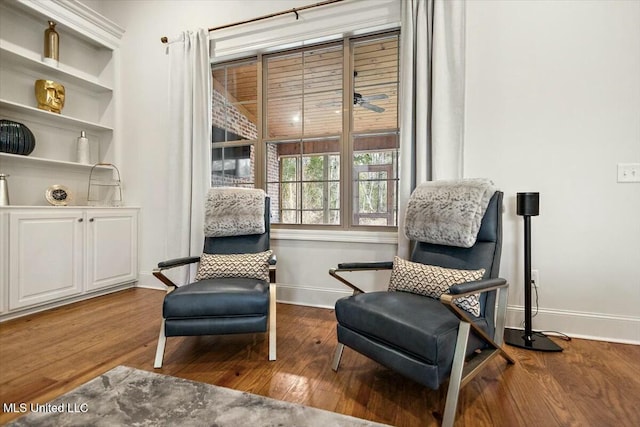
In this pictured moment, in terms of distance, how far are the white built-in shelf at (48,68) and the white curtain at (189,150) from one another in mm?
995

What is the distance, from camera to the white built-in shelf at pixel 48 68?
2.68 m

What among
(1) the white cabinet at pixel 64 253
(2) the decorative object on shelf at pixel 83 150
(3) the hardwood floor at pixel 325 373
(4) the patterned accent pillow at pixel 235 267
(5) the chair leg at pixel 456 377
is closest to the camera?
(5) the chair leg at pixel 456 377

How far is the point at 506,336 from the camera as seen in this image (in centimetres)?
212

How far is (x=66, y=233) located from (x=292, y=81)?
8.11ft

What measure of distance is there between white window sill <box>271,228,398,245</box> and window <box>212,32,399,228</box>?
0.13 metres

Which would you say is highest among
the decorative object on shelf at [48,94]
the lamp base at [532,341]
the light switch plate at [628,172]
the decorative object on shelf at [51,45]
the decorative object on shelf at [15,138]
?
the decorative object on shelf at [51,45]

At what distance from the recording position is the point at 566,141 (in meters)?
2.15

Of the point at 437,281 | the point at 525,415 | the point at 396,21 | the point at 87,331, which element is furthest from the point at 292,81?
the point at 525,415

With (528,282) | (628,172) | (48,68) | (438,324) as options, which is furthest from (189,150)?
(628,172)

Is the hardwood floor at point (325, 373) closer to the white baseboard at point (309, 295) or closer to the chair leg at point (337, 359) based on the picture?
the chair leg at point (337, 359)

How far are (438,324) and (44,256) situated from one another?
306cm

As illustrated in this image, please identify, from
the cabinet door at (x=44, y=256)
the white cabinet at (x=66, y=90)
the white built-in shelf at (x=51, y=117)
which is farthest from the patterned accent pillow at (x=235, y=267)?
A: the white built-in shelf at (x=51, y=117)

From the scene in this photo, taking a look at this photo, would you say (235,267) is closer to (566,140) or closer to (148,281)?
(148,281)

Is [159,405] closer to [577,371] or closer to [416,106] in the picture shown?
[577,371]
